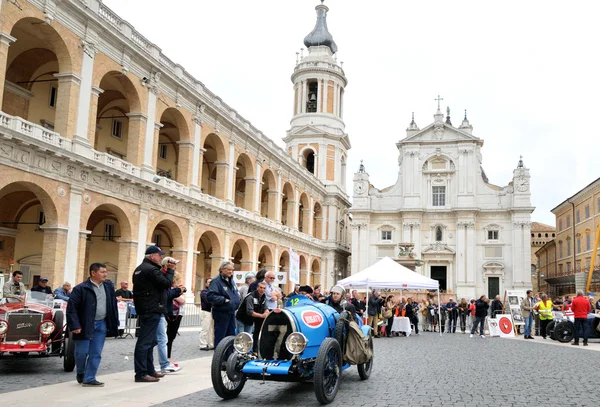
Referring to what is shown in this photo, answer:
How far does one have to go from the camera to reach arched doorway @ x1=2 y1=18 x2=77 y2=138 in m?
20.7

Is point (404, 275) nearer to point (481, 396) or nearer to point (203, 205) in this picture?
point (203, 205)

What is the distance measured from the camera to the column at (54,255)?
20.1 m

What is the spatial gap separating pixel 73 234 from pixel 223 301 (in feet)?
44.7

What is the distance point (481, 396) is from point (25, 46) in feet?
69.2

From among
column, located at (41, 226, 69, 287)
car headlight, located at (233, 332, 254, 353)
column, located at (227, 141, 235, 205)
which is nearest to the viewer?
car headlight, located at (233, 332, 254, 353)

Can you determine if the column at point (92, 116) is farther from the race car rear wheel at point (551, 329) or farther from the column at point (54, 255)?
the race car rear wheel at point (551, 329)

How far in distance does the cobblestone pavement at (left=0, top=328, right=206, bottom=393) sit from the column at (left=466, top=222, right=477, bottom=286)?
4071 cm

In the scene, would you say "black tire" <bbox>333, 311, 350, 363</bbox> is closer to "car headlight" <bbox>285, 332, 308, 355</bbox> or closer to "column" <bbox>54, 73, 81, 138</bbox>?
"car headlight" <bbox>285, 332, 308, 355</bbox>

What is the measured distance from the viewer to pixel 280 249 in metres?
42.8

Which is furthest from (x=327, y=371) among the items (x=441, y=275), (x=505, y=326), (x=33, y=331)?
(x=441, y=275)

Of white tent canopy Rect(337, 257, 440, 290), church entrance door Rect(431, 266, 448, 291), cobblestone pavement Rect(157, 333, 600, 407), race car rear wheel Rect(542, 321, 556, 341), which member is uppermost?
church entrance door Rect(431, 266, 448, 291)

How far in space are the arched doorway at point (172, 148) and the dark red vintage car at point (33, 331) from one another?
1759cm

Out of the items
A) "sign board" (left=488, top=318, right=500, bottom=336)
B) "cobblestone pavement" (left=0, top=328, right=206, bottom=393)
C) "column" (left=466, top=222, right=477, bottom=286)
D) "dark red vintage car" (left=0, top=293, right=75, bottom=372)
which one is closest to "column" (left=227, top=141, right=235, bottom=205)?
"sign board" (left=488, top=318, right=500, bottom=336)

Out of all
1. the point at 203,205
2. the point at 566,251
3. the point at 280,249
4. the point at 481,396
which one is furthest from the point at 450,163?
the point at 481,396
